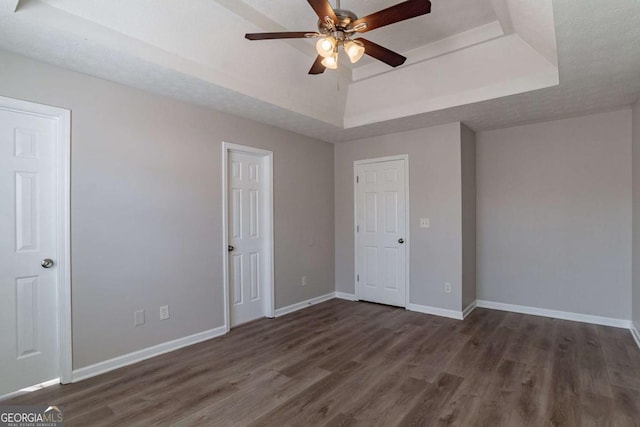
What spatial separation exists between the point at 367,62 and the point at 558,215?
9.87 ft

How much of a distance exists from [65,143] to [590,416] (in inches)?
167

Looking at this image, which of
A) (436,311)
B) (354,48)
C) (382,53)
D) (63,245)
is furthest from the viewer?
(436,311)

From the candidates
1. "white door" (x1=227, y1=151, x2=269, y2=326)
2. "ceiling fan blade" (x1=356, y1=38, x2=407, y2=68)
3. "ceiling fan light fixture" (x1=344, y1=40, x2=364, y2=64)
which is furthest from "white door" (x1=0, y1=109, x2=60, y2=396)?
"ceiling fan blade" (x1=356, y1=38, x2=407, y2=68)

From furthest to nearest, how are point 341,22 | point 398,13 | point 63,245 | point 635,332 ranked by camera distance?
point 635,332, point 63,245, point 341,22, point 398,13

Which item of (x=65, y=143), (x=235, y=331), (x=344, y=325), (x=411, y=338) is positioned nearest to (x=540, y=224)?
(x=411, y=338)

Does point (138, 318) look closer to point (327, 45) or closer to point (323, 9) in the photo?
point (327, 45)

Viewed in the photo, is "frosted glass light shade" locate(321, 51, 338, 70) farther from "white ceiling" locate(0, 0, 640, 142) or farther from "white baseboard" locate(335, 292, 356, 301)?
"white baseboard" locate(335, 292, 356, 301)

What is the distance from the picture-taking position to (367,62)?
3.67 metres

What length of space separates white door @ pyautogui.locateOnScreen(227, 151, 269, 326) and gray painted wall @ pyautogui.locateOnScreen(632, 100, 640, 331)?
401 cm

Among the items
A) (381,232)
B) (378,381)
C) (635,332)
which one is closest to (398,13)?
(378,381)

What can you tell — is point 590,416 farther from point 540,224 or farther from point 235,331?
point 235,331

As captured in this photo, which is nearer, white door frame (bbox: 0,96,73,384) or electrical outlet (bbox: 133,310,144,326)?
white door frame (bbox: 0,96,73,384)

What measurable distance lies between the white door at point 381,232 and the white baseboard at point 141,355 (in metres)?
2.25

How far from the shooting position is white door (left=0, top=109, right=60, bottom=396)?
2375mm
